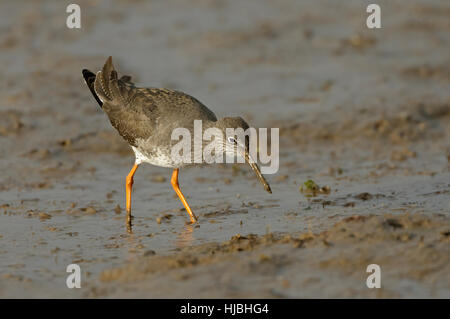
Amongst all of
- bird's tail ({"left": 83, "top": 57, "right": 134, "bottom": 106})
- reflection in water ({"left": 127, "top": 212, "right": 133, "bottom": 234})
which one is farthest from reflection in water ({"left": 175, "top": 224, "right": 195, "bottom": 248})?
bird's tail ({"left": 83, "top": 57, "right": 134, "bottom": 106})

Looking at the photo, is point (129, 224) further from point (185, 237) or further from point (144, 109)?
point (144, 109)

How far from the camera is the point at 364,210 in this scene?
9.58m

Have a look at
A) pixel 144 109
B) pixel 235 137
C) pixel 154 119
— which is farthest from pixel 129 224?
pixel 235 137

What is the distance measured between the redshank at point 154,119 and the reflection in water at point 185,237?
26 cm

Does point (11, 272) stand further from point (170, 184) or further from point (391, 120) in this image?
point (391, 120)

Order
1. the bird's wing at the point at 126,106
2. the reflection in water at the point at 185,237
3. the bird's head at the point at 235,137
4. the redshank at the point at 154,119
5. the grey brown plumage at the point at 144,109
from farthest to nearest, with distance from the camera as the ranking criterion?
the bird's wing at the point at 126,106 → the grey brown plumage at the point at 144,109 → the redshank at the point at 154,119 → the bird's head at the point at 235,137 → the reflection in water at the point at 185,237

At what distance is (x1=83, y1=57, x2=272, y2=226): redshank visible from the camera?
9.28 metres

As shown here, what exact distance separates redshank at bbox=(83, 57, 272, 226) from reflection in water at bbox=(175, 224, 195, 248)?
265mm

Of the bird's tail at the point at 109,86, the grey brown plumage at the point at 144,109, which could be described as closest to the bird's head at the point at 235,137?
the grey brown plumage at the point at 144,109

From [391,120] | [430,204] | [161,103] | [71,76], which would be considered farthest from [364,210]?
[71,76]

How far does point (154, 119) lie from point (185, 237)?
1600mm

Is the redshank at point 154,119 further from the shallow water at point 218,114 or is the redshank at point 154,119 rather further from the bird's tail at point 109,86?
the shallow water at point 218,114

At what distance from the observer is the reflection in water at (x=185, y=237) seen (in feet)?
28.7

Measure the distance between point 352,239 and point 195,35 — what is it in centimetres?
1011
